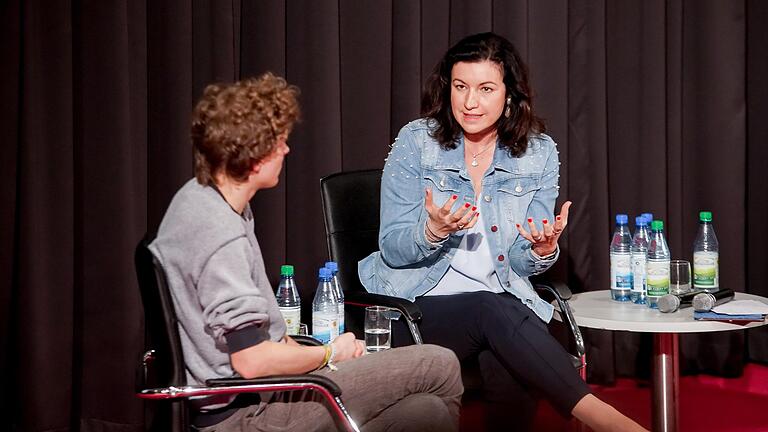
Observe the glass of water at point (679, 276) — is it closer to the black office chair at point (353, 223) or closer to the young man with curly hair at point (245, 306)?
the black office chair at point (353, 223)

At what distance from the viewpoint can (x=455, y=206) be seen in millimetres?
2766

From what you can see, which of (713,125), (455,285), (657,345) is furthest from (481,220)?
(713,125)

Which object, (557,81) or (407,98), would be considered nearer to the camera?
(407,98)

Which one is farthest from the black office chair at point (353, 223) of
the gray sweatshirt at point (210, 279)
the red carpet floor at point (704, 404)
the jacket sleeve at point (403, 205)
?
the gray sweatshirt at point (210, 279)

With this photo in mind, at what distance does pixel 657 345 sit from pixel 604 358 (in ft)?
3.58

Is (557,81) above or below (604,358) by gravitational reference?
above

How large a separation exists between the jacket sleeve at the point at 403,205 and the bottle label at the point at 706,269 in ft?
2.87

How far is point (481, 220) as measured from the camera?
107 inches

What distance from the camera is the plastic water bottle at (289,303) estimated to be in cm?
249

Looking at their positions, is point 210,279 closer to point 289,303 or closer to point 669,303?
point 289,303

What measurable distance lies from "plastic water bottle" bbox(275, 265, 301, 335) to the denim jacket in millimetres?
221

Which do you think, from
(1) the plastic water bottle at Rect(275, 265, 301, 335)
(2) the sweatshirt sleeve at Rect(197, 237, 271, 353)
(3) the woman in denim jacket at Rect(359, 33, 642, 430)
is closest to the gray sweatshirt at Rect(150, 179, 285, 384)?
(2) the sweatshirt sleeve at Rect(197, 237, 271, 353)

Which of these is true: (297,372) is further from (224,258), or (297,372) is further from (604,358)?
(604,358)

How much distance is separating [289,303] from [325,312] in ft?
0.68
